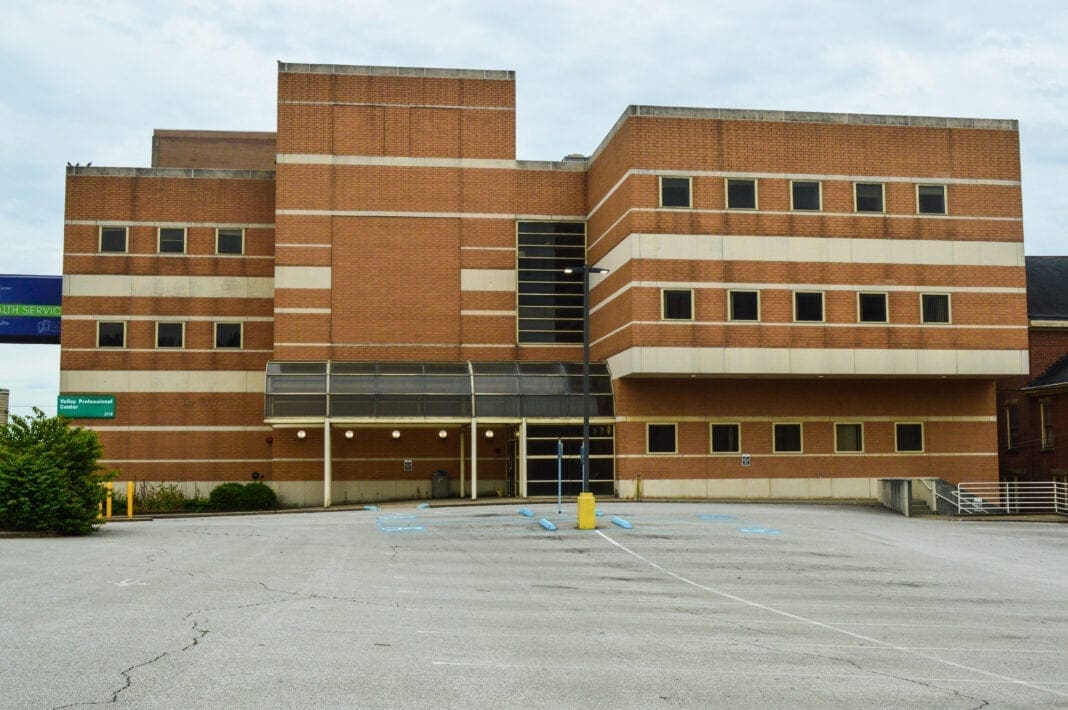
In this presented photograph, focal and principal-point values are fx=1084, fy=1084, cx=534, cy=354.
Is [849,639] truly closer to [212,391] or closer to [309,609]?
[309,609]

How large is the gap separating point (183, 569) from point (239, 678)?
10.5 m

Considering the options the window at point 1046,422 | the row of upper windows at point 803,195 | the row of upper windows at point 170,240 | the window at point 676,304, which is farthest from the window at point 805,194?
the row of upper windows at point 170,240

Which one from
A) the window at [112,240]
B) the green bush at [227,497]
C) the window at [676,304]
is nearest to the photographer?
the window at [676,304]

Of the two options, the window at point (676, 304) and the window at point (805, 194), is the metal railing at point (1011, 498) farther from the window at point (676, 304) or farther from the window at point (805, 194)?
the window at point (805, 194)

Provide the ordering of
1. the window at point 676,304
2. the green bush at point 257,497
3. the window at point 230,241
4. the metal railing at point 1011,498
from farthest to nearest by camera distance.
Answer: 1. the window at point 230,241
2. the green bush at point 257,497
3. the window at point 676,304
4. the metal railing at point 1011,498

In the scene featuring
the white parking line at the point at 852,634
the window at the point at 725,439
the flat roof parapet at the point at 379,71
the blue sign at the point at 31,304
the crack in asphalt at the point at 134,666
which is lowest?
the white parking line at the point at 852,634

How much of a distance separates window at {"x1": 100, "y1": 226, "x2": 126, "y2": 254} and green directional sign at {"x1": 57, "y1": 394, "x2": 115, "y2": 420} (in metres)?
6.59

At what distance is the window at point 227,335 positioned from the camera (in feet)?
161

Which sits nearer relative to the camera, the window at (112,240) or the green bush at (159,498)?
the green bush at (159,498)

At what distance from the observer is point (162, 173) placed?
4909 centimetres

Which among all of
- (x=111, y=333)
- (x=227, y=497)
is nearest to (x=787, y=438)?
(x=227, y=497)

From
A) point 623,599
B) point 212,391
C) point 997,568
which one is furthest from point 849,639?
point 212,391

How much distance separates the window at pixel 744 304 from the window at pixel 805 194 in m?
3.99

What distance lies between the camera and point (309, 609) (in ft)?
50.7
